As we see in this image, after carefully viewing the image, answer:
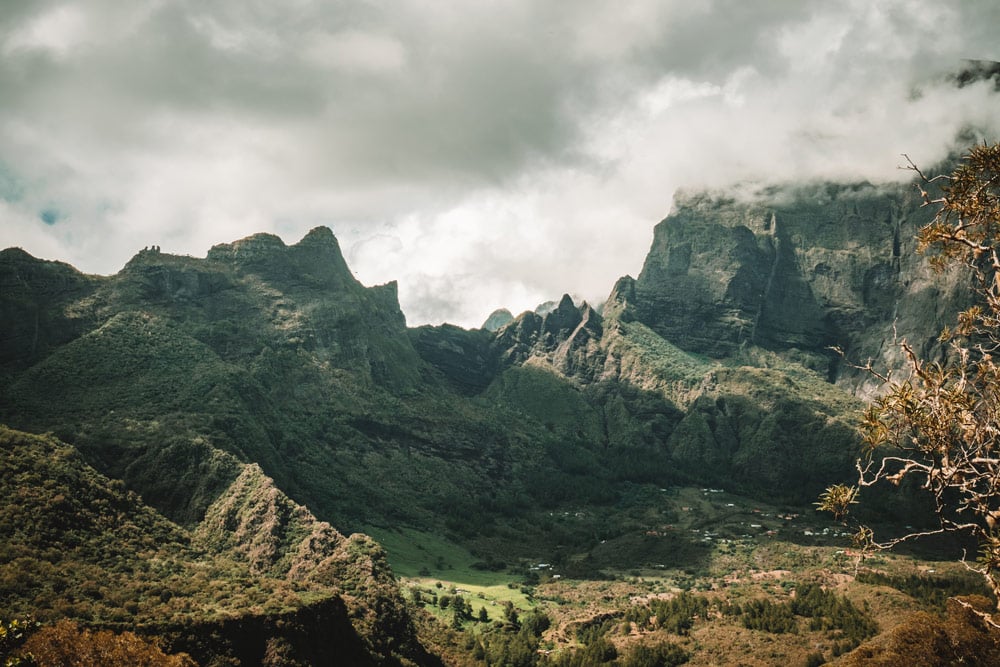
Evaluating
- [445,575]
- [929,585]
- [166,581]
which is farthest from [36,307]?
[929,585]

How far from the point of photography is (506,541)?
7269 inches

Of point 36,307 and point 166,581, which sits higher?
point 36,307

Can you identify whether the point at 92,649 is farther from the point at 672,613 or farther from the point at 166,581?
the point at 672,613

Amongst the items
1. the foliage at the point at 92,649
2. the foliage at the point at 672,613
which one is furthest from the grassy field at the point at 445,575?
the foliage at the point at 92,649

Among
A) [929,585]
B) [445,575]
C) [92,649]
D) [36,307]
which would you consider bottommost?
[445,575]

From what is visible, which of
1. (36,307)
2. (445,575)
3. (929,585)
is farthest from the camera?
(36,307)

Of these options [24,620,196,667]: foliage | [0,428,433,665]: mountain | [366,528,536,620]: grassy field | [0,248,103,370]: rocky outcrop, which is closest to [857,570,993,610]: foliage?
[366,528,536,620]: grassy field

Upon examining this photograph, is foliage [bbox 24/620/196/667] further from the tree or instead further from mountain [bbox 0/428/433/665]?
the tree

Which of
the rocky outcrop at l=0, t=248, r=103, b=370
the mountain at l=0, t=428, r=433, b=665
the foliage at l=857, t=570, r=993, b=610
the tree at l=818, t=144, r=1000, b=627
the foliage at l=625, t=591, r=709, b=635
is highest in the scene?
the rocky outcrop at l=0, t=248, r=103, b=370

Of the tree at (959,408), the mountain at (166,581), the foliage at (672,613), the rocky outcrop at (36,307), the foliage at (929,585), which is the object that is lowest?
the foliage at (672,613)

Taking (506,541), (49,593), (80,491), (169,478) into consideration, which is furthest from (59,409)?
(506,541)

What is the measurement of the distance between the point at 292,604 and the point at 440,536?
374ft

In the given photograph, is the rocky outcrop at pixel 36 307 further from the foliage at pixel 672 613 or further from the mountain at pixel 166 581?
the foliage at pixel 672 613

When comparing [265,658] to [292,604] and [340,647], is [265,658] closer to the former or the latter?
[292,604]
